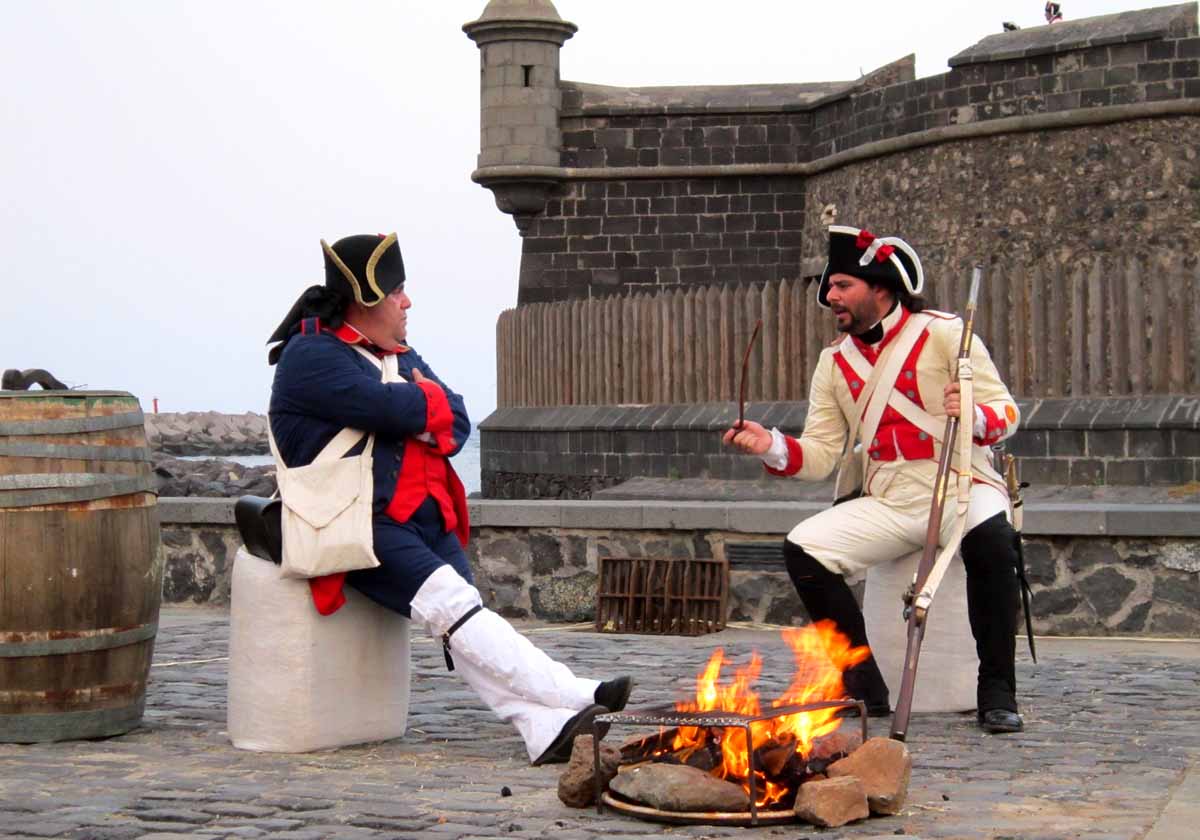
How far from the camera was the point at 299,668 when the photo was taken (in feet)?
20.3

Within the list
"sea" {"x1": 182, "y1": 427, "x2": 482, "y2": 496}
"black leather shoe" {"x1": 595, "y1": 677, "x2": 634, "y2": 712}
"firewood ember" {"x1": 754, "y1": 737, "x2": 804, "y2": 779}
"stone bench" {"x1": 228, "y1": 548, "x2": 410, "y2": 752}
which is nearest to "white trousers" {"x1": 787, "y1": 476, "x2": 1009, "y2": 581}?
"black leather shoe" {"x1": 595, "y1": 677, "x2": 634, "y2": 712}

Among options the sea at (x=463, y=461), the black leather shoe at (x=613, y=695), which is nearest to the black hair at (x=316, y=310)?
the black leather shoe at (x=613, y=695)

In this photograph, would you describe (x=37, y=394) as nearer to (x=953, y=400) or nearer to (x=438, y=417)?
(x=438, y=417)

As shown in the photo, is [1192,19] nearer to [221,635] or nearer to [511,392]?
[511,392]

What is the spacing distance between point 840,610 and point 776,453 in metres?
0.58

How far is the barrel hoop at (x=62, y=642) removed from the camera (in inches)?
247

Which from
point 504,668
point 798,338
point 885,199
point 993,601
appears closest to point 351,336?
point 504,668

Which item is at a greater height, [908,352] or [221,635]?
[908,352]

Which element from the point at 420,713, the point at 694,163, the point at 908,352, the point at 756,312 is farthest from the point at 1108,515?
the point at 694,163

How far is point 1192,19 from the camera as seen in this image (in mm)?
22531

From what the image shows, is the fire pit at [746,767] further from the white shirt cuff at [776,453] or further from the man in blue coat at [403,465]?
the white shirt cuff at [776,453]

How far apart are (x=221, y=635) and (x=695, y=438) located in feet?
35.9

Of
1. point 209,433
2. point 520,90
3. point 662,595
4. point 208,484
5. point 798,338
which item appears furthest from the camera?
point 209,433

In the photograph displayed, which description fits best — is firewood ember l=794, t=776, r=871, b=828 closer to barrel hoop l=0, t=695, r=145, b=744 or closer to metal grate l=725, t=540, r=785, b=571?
barrel hoop l=0, t=695, r=145, b=744
